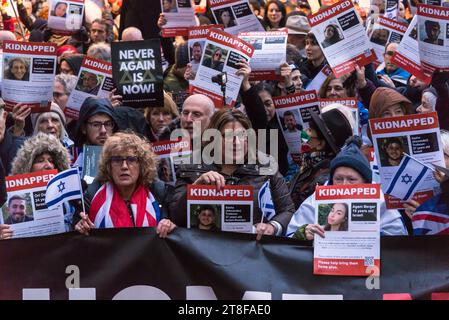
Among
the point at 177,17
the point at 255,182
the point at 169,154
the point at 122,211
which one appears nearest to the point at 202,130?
the point at 169,154

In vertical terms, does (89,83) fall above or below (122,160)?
above

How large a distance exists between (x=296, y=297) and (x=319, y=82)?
4.45 metres

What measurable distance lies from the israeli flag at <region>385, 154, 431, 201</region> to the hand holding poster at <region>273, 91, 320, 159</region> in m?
2.38

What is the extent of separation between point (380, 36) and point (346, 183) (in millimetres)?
4718

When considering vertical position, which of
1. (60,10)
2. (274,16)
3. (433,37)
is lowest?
(433,37)

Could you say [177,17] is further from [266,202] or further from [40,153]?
[266,202]

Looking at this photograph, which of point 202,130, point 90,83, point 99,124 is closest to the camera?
point 202,130

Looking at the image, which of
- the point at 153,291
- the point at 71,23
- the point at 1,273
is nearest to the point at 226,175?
the point at 153,291

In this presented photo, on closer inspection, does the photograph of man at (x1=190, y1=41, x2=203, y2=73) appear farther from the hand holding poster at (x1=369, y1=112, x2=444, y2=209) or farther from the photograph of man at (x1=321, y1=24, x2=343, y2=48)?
the hand holding poster at (x1=369, y1=112, x2=444, y2=209)

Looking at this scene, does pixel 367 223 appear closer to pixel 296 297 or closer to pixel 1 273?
pixel 296 297

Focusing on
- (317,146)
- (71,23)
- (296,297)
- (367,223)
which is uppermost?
(71,23)

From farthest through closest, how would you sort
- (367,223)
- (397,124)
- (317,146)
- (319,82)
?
1. (319,82)
2. (317,146)
3. (397,124)
4. (367,223)

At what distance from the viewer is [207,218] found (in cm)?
714

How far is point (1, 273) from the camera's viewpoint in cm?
723
